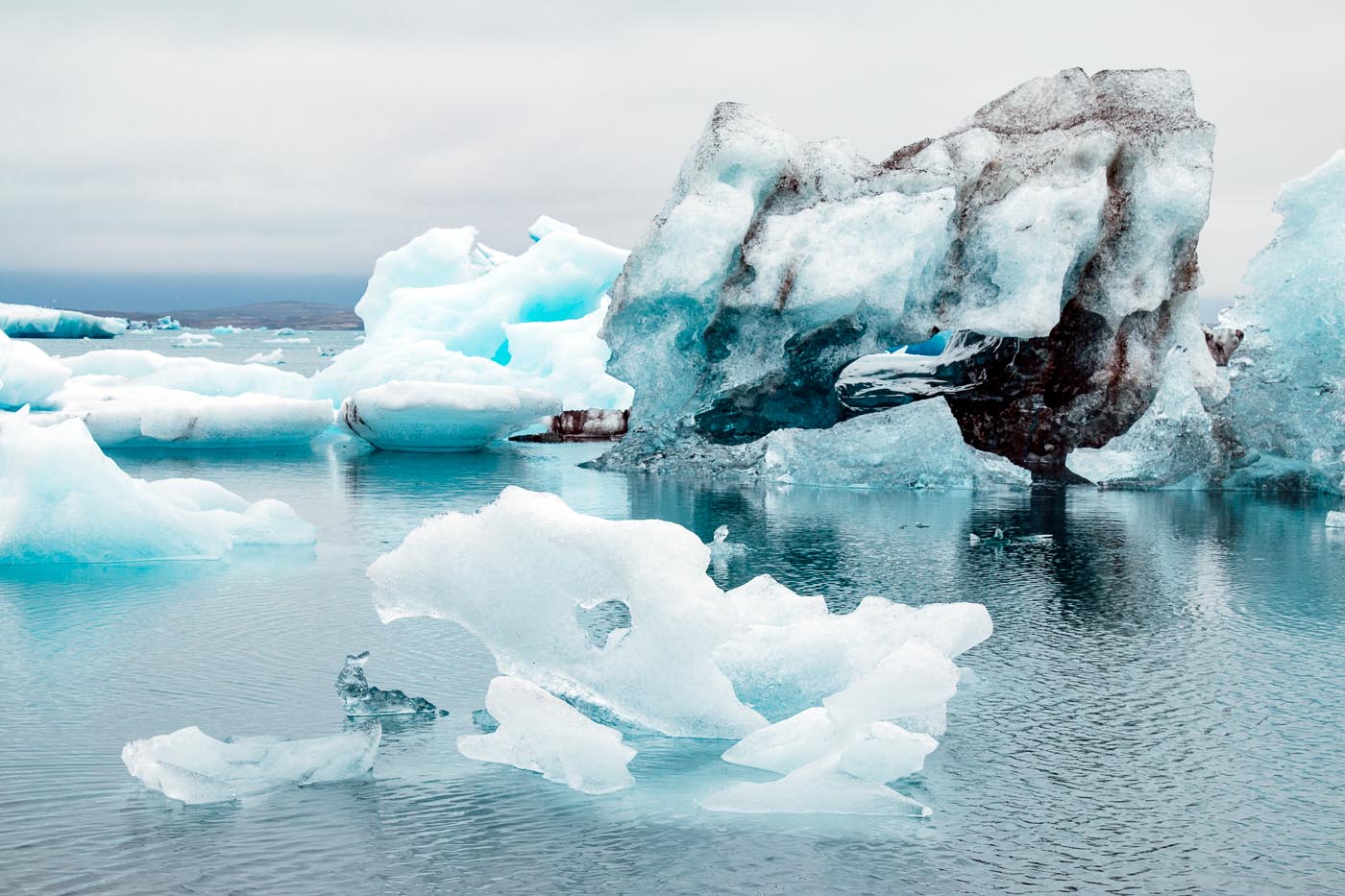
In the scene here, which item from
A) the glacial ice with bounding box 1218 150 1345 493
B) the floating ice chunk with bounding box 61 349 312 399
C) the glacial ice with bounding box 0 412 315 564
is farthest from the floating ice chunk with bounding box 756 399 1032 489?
the floating ice chunk with bounding box 61 349 312 399

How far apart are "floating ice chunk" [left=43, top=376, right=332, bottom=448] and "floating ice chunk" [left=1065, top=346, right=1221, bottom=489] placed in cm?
968

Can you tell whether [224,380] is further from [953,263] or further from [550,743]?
[550,743]

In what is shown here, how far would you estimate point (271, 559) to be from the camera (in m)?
9.02

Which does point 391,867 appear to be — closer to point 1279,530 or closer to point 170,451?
point 1279,530

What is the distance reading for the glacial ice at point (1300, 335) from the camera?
12258 millimetres

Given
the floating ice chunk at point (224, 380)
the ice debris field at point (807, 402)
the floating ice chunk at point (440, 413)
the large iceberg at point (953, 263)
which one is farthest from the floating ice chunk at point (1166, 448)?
the floating ice chunk at point (224, 380)

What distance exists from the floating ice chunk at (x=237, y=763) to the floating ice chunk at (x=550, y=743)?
1.30 feet

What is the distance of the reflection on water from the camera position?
3785 millimetres

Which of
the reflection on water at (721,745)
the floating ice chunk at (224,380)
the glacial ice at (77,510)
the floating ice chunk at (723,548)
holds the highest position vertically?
the floating ice chunk at (224,380)

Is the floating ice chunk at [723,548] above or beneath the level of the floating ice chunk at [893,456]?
beneath

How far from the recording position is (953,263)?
44.2 ft

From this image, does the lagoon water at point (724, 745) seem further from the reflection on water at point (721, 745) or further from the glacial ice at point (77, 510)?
the glacial ice at point (77, 510)

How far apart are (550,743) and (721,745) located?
0.72 meters

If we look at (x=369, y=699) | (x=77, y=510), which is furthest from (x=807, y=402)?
(x=369, y=699)
